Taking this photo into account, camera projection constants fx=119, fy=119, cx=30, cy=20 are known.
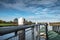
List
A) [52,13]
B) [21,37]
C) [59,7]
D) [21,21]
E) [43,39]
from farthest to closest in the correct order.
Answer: [52,13]
[59,7]
[43,39]
[21,21]
[21,37]

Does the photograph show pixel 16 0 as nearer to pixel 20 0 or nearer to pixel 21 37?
pixel 20 0

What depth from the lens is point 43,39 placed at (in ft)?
9.25

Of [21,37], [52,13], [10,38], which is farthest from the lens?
[52,13]

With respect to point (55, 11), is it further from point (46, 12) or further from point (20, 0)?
point (20, 0)

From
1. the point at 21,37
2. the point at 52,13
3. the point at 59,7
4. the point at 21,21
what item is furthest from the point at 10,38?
the point at 52,13

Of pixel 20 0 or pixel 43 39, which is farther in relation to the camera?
pixel 20 0

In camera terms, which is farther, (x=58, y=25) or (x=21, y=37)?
(x=58, y=25)

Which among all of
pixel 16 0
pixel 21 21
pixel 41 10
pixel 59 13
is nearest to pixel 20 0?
pixel 16 0

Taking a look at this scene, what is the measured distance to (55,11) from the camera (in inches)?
547

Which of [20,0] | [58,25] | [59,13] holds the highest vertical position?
[20,0]

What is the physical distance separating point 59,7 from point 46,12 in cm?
189

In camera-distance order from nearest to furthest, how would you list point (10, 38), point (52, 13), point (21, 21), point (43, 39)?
point (10, 38) < point (21, 21) < point (43, 39) < point (52, 13)

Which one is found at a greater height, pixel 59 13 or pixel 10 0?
pixel 10 0

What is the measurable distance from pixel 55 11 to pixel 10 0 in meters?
5.33
